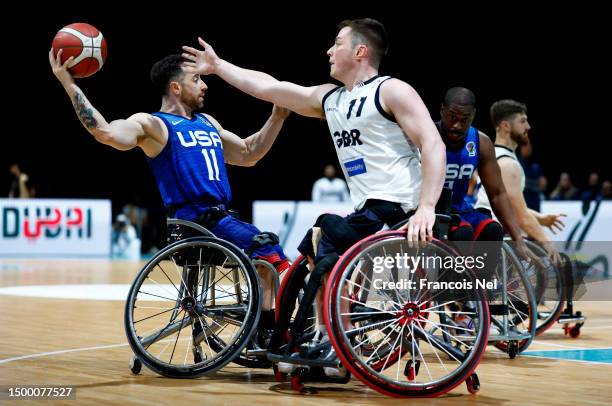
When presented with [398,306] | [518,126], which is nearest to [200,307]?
[398,306]

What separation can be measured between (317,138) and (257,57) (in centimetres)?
218

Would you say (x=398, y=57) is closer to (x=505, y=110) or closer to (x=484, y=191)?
(x=505, y=110)

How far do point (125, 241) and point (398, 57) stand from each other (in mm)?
6474

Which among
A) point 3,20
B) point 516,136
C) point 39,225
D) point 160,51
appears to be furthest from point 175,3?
point 516,136

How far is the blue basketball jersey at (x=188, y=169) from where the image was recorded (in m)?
4.78

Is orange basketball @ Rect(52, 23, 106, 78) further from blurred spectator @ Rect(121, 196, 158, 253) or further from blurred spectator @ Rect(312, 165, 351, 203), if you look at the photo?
blurred spectator @ Rect(121, 196, 158, 253)

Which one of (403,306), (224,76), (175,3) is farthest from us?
(175,3)

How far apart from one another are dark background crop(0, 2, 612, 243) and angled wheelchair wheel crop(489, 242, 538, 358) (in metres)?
12.9

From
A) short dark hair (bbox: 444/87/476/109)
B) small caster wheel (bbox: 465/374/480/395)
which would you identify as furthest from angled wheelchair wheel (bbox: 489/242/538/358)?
small caster wheel (bbox: 465/374/480/395)

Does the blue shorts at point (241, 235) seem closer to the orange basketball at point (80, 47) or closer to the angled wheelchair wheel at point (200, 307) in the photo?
the angled wheelchair wheel at point (200, 307)

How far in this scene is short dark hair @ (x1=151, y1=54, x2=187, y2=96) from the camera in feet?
16.5

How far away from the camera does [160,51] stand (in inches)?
742

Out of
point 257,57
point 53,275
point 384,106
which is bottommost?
point 53,275

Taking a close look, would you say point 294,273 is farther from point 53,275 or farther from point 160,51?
point 160,51
